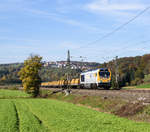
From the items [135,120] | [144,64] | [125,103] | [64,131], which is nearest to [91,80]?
[125,103]

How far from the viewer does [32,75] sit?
72.8m

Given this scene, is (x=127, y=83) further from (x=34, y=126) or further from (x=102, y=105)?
(x=34, y=126)

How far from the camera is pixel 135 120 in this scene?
19.0 m

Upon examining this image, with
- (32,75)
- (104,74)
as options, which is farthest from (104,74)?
(32,75)

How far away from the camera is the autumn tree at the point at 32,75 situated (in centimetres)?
7238

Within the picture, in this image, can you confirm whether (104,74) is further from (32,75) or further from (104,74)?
(32,75)

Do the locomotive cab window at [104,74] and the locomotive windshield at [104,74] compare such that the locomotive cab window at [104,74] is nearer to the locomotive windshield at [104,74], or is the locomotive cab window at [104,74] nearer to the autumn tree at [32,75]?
the locomotive windshield at [104,74]

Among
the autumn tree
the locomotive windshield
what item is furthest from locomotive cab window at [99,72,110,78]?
the autumn tree

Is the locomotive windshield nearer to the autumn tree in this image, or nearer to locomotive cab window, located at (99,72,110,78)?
locomotive cab window, located at (99,72,110,78)

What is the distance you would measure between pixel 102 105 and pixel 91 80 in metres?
23.3

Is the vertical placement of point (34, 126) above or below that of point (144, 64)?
below

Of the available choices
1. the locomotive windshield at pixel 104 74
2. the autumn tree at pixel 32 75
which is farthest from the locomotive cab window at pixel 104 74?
the autumn tree at pixel 32 75

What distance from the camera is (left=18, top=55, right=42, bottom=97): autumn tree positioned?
7238 cm

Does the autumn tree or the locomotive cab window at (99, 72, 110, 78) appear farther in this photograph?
the autumn tree
